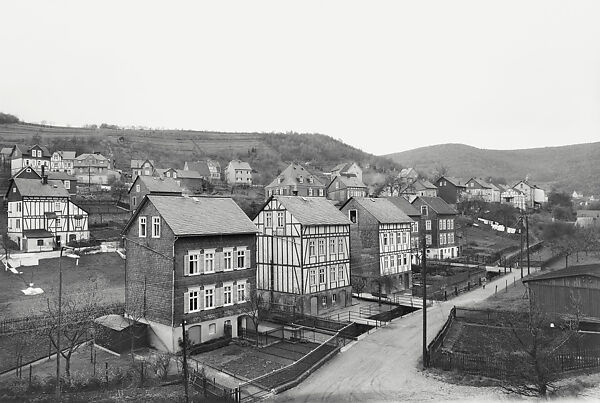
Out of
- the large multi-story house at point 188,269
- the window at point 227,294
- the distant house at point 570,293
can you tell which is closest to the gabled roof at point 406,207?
the distant house at point 570,293

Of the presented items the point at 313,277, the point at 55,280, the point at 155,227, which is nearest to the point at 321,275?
the point at 313,277

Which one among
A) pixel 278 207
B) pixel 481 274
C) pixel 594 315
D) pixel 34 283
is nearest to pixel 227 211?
pixel 278 207

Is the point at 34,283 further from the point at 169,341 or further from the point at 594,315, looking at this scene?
the point at 594,315

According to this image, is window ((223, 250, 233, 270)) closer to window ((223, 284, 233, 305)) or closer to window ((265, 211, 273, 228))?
window ((223, 284, 233, 305))

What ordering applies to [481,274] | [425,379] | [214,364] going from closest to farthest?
[425,379]
[214,364]
[481,274]

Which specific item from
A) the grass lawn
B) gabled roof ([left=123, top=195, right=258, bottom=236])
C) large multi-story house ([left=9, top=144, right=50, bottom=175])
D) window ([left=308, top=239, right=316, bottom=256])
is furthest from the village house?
gabled roof ([left=123, top=195, right=258, bottom=236])
